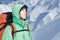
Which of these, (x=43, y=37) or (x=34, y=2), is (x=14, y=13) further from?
(x=34, y=2)

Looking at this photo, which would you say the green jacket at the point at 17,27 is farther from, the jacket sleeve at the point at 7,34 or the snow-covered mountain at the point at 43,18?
the snow-covered mountain at the point at 43,18

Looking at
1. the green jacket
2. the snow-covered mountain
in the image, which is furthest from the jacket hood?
the snow-covered mountain

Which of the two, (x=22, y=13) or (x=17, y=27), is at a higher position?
(x=22, y=13)

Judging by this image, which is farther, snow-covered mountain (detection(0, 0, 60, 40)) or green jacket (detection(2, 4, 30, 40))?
snow-covered mountain (detection(0, 0, 60, 40))

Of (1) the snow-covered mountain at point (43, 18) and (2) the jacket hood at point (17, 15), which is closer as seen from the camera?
(2) the jacket hood at point (17, 15)

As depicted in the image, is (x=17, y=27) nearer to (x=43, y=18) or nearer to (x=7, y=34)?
(x=7, y=34)

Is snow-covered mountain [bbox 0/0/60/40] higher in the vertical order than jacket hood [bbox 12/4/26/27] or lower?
higher

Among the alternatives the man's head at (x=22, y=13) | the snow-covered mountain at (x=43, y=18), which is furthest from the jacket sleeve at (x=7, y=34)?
the snow-covered mountain at (x=43, y=18)

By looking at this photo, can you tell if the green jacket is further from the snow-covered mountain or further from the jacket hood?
the snow-covered mountain

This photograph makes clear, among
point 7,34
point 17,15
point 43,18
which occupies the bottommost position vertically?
point 7,34

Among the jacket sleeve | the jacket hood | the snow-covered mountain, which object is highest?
the snow-covered mountain

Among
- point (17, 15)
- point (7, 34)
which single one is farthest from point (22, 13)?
point (7, 34)

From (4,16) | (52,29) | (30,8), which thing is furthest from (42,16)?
(4,16)

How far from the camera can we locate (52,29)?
546cm
